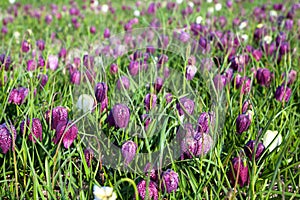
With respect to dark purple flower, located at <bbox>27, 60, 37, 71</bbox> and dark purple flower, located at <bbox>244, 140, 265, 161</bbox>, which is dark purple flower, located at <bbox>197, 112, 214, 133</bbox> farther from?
dark purple flower, located at <bbox>27, 60, 37, 71</bbox>

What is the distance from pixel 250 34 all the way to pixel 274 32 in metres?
0.17

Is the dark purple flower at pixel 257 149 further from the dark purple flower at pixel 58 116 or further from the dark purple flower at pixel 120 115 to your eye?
the dark purple flower at pixel 58 116

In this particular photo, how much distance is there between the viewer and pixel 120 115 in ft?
5.03

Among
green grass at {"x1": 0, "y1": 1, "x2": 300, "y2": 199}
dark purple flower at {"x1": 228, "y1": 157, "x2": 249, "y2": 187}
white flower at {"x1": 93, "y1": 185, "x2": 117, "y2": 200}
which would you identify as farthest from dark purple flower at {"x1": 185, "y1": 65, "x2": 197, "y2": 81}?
white flower at {"x1": 93, "y1": 185, "x2": 117, "y2": 200}

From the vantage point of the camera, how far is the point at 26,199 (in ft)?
4.76

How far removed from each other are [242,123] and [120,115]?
1.32 ft

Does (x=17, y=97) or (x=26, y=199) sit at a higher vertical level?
(x=17, y=97)

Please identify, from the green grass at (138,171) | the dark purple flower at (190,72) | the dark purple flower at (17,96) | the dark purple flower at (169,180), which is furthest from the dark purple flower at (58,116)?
the dark purple flower at (190,72)

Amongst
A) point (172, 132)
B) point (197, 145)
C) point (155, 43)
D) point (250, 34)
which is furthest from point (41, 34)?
point (197, 145)

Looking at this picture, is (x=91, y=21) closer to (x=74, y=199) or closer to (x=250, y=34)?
(x=250, y=34)

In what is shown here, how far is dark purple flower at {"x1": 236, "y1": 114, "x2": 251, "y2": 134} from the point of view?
61.6 inches

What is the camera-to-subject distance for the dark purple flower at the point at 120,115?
5.01ft

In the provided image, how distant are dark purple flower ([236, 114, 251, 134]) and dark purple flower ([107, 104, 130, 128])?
1.20ft

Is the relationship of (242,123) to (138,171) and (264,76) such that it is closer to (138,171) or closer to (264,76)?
(138,171)
